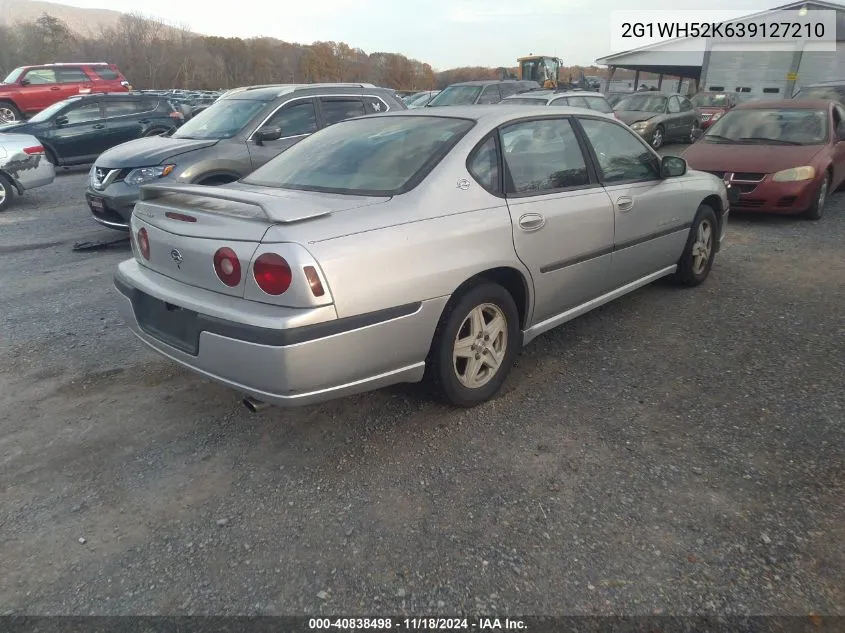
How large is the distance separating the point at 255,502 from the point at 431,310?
115 cm

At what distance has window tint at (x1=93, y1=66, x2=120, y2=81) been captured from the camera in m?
18.9

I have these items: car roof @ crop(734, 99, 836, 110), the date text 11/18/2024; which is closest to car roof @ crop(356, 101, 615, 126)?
the date text 11/18/2024

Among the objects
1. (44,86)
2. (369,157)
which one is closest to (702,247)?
(369,157)

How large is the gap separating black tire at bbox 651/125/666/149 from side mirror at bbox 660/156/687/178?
12016mm

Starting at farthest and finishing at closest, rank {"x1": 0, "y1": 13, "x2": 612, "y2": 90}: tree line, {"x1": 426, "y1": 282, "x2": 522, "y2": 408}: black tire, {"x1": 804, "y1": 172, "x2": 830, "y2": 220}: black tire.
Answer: {"x1": 0, "y1": 13, "x2": 612, "y2": 90}: tree line
{"x1": 804, "y1": 172, "x2": 830, "y2": 220}: black tire
{"x1": 426, "y1": 282, "x2": 522, "y2": 408}: black tire

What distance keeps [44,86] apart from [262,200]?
63.6 feet

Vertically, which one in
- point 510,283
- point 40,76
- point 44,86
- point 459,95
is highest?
point 40,76

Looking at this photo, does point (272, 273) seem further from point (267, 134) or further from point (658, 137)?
point (658, 137)

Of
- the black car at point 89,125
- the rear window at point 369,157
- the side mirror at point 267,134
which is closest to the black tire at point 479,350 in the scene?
the rear window at point 369,157

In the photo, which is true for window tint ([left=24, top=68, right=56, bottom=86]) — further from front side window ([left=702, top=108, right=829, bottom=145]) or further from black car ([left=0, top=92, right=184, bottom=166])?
front side window ([left=702, top=108, right=829, bottom=145])

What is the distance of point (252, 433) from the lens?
3127 mm

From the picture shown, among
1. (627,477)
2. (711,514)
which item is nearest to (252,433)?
(627,477)

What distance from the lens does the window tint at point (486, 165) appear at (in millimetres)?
3203

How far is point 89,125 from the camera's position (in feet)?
41.5
